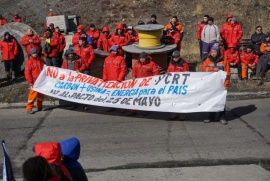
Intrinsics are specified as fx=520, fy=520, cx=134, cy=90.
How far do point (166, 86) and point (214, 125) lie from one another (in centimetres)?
147

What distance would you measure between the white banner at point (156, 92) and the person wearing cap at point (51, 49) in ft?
11.8

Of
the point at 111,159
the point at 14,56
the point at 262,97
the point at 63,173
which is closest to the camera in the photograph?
the point at 63,173

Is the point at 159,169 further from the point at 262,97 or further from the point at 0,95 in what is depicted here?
the point at 0,95

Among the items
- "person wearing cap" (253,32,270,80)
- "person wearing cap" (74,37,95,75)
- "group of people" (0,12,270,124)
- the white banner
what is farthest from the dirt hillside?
the white banner

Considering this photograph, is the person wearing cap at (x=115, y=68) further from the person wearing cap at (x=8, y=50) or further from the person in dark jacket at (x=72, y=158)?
the person in dark jacket at (x=72, y=158)

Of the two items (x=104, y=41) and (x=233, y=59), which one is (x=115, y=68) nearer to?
(x=104, y=41)

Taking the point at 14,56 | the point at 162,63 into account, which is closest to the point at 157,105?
the point at 162,63

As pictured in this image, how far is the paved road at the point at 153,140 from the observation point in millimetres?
9477

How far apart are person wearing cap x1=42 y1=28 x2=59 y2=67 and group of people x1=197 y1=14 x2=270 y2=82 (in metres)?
4.93

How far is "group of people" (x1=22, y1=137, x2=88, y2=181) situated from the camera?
14.2ft

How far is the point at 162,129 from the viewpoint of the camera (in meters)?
12.0

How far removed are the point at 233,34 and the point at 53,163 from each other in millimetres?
13665

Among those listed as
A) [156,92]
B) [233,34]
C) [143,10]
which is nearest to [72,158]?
[156,92]

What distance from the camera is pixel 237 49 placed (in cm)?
1730
